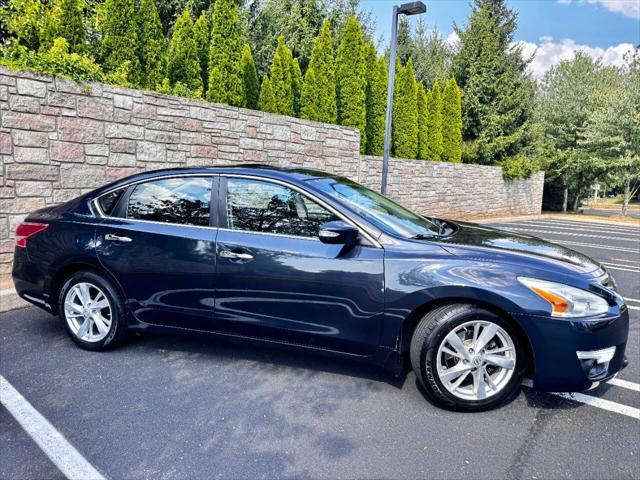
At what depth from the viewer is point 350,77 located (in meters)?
12.6

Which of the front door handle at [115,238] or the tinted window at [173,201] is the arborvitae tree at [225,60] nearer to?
the tinted window at [173,201]

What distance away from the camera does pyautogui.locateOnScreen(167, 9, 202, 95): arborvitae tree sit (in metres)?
9.52

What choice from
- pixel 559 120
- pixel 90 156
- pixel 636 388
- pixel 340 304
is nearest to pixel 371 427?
pixel 340 304

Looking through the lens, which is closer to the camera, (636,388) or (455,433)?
(455,433)

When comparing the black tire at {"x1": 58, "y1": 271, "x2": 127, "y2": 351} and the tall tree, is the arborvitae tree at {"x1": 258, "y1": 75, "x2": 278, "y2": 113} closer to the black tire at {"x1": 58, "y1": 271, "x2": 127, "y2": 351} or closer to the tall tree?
the black tire at {"x1": 58, "y1": 271, "x2": 127, "y2": 351}

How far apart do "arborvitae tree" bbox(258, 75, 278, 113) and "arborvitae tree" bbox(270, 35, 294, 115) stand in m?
0.17

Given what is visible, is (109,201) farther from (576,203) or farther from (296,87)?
(576,203)

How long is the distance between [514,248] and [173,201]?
2.57 m

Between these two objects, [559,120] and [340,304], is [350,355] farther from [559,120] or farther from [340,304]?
[559,120]

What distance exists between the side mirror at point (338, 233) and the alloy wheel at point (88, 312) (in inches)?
77.3

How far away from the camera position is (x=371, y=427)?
2.57m

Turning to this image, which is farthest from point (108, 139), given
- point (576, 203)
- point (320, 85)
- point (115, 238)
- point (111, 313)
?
point (576, 203)

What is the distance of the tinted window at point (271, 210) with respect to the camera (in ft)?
10.1

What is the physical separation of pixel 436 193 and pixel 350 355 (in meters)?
13.4
